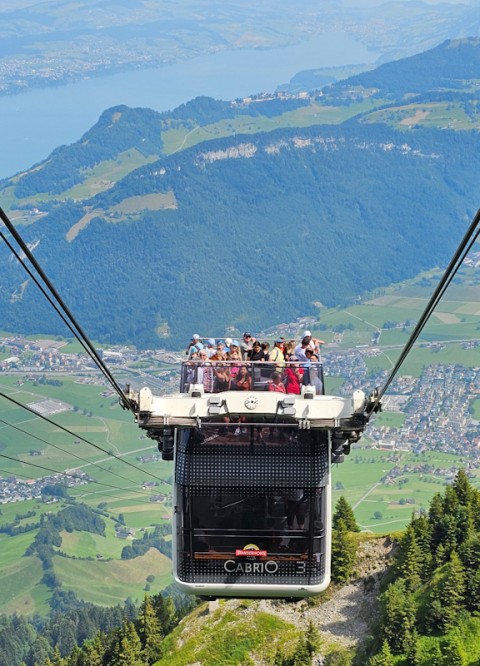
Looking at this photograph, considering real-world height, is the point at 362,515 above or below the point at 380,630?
below

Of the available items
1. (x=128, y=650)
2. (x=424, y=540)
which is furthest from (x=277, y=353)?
(x=128, y=650)

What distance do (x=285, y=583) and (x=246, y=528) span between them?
56.7 inches

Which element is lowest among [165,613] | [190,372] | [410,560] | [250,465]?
[165,613]

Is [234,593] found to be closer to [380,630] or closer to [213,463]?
[213,463]

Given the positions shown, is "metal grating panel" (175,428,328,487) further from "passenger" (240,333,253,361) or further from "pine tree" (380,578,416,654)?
"pine tree" (380,578,416,654)

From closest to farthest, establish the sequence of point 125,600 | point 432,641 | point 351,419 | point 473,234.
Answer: point 473,234, point 351,419, point 432,641, point 125,600

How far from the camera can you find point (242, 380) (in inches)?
1057

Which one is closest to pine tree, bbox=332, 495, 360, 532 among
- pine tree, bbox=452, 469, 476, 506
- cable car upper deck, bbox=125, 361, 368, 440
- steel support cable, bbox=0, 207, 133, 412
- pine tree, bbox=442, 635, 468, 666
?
pine tree, bbox=452, 469, 476, 506

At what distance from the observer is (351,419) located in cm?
2509

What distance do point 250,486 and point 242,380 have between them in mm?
2491

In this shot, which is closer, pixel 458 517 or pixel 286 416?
pixel 286 416

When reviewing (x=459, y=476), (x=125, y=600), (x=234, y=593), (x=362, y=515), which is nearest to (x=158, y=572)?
(x=125, y=600)

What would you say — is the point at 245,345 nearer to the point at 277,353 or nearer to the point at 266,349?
the point at 266,349

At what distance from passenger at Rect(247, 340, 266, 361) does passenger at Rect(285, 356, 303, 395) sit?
2.10 meters
